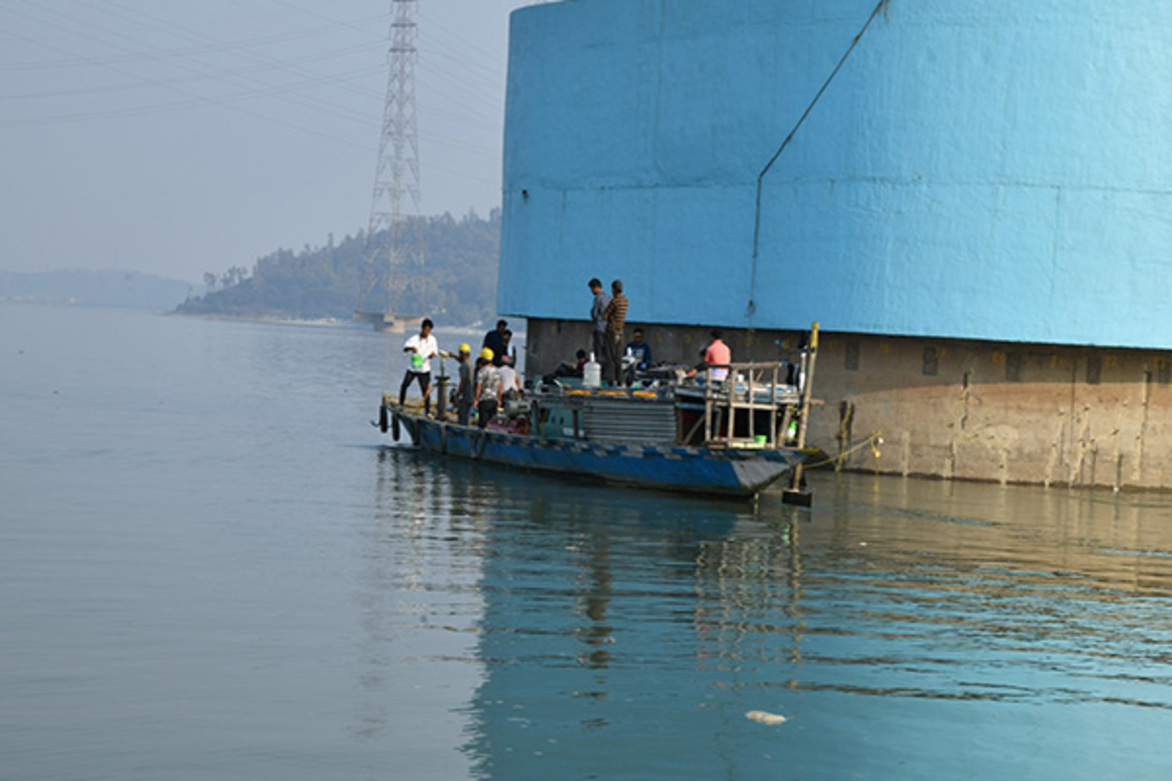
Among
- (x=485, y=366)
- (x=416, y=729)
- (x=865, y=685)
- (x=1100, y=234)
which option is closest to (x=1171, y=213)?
(x=1100, y=234)

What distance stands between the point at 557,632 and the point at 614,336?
13.6 meters

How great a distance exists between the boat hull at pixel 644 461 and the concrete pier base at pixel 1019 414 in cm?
715

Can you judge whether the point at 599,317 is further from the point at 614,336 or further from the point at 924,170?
the point at 924,170

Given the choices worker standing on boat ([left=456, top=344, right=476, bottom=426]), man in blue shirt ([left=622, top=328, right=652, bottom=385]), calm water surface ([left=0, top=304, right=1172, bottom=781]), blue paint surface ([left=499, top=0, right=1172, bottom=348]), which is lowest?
calm water surface ([left=0, top=304, right=1172, bottom=781])

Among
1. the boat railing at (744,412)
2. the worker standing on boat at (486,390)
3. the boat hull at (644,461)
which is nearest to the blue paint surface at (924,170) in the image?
the worker standing on boat at (486,390)

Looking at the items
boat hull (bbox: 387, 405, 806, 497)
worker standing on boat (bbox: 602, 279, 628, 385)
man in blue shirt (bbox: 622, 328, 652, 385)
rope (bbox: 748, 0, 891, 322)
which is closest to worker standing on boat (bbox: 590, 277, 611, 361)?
worker standing on boat (bbox: 602, 279, 628, 385)

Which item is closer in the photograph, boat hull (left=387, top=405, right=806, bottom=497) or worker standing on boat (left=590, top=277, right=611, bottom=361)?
boat hull (left=387, top=405, right=806, bottom=497)

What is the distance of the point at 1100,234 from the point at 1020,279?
1.75 m

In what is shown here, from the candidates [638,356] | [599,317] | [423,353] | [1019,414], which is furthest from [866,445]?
[423,353]

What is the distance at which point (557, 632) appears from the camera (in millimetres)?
14648

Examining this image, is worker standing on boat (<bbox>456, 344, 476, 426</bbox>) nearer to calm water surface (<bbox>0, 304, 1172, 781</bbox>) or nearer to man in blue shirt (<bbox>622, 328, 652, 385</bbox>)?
man in blue shirt (<bbox>622, 328, 652, 385</bbox>)

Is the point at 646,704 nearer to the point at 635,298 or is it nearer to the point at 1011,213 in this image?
the point at 1011,213

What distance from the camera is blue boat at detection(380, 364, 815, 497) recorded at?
2547cm

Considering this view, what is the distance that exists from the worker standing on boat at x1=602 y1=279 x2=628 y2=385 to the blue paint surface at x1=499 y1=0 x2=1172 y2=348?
21.6ft
